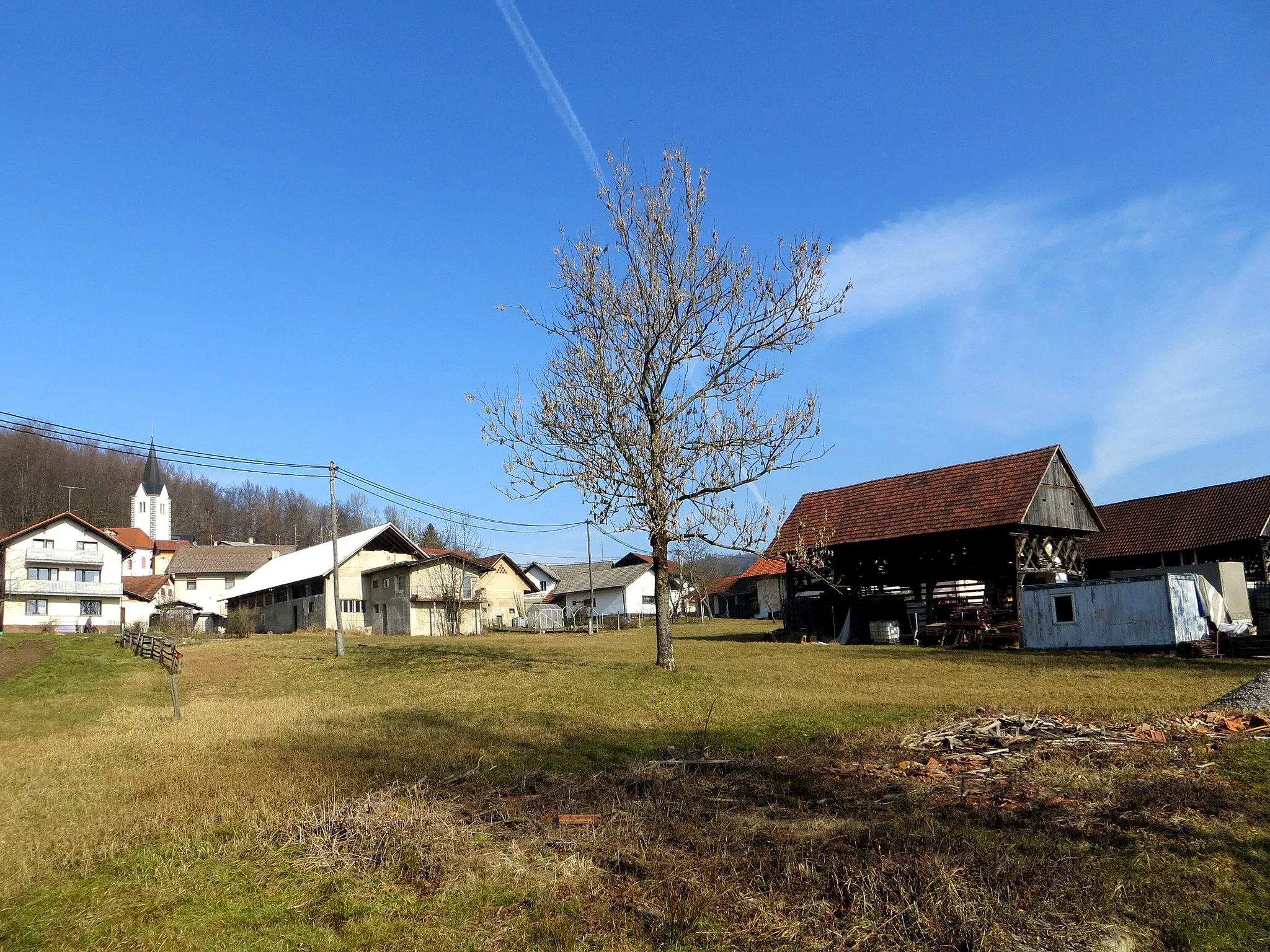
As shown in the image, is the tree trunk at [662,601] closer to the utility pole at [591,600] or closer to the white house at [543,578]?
the utility pole at [591,600]

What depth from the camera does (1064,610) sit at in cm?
3144

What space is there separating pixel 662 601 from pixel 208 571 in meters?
82.0

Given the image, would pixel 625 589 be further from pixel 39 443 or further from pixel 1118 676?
pixel 39 443

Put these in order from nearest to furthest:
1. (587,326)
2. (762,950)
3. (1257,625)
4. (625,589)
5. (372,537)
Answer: (762,950) < (587,326) < (1257,625) < (372,537) < (625,589)

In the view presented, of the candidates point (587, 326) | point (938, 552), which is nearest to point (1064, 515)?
point (938, 552)

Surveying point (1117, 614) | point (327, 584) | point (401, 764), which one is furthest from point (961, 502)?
point (327, 584)

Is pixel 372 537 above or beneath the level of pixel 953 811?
above

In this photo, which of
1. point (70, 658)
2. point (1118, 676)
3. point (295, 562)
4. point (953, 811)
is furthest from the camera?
point (295, 562)

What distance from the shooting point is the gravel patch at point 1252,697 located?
13.2 metres

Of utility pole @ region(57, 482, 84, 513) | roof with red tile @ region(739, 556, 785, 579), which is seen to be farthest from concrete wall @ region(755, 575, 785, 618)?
utility pole @ region(57, 482, 84, 513)

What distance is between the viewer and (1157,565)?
49.1 m

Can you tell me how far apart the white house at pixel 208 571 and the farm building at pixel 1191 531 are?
255ft

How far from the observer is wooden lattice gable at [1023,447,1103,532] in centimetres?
3562

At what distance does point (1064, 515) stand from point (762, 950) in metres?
36.2
